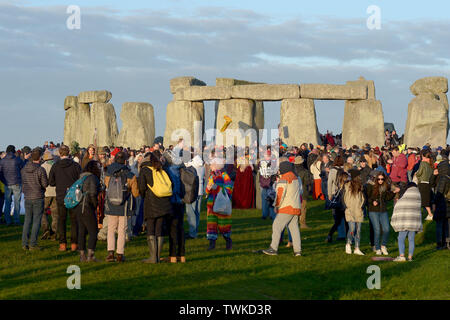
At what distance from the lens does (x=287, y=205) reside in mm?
14062

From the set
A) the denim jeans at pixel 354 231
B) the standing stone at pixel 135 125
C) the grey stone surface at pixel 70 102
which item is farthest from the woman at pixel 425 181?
the grey stone surface at pixel 70 102

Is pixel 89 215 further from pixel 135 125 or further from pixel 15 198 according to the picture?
pixel 135 125

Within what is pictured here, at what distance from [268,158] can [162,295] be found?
10512mm

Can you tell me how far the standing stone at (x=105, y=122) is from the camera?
4409 centimetres

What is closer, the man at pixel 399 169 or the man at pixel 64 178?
the man at pixel 64 178

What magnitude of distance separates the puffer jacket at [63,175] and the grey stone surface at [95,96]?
3074 cm

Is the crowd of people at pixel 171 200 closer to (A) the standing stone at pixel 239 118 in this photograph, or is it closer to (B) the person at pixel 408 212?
(B) the person at pixel 408 212

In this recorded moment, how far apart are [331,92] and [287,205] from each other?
821 inches

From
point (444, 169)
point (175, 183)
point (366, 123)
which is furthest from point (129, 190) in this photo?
point (366, 123)

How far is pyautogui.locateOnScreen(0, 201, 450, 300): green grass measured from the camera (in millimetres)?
10969

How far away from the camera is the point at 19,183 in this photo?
18.6 m

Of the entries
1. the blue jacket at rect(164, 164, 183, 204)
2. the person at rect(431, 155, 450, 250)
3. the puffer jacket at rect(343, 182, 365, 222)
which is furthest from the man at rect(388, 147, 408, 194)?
the blue jacket at rect(164, 164, 183, 204)
